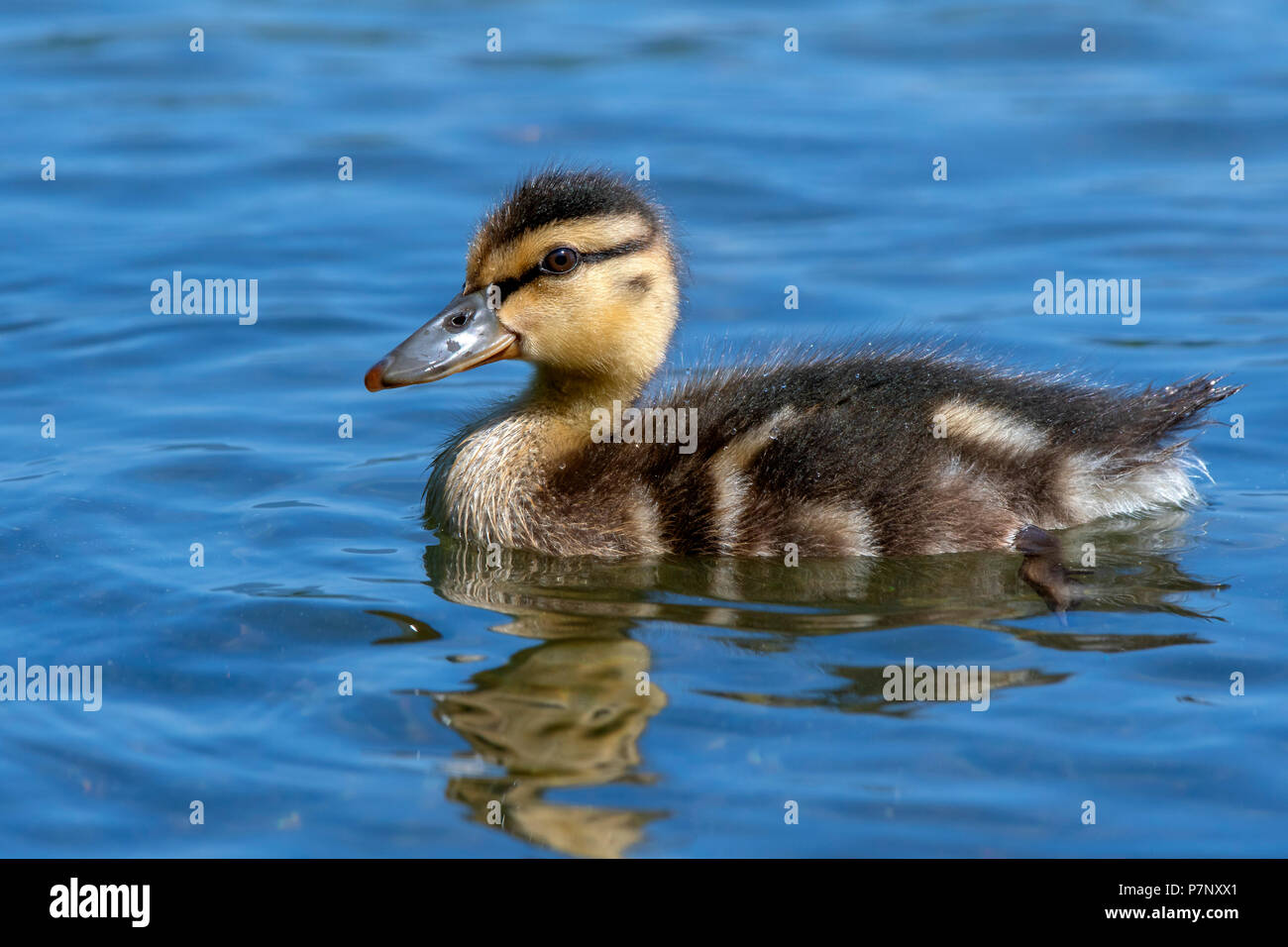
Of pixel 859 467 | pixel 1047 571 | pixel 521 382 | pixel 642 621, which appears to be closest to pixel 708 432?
pixel 859 467

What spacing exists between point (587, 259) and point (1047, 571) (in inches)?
66.7

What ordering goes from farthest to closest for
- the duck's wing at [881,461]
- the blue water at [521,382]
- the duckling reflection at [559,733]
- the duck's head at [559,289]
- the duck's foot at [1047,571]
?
the duck's head at [559,289] → the duck's wing at [881,461] → the duck's foot at [1047,571] → the blue water at [521,382] → the duckling reflection at [559,733]

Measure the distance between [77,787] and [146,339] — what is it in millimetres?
3730

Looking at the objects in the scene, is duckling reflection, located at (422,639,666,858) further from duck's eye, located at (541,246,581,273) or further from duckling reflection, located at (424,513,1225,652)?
duck's eye, located at (541,246,581,273)

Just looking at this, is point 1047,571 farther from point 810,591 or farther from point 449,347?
point 449,347

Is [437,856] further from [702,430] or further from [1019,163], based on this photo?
[1019,163]

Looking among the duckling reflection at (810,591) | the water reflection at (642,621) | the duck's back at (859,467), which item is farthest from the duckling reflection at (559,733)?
the duck's back at (859,467)

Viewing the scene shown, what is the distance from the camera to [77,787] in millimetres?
4484

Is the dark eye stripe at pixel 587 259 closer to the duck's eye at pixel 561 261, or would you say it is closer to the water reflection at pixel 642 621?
the duck's eye at pixel 561 261

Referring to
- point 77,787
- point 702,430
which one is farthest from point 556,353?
point 77,787

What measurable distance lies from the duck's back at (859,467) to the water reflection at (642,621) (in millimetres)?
89

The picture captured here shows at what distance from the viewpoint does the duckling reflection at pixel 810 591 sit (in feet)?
17.4

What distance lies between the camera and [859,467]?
5.61m

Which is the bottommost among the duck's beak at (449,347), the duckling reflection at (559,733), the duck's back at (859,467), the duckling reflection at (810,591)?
the duckling reflection at (559,733)
